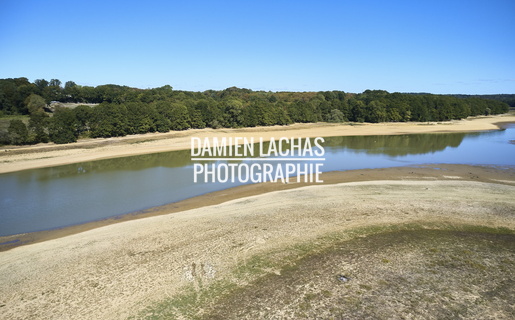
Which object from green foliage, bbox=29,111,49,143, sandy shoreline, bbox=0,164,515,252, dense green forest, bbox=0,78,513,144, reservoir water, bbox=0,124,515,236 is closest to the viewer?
sandy shoreline, bbox=0,164,515,252

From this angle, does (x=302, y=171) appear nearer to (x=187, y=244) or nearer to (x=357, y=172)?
(x=357, y=172)

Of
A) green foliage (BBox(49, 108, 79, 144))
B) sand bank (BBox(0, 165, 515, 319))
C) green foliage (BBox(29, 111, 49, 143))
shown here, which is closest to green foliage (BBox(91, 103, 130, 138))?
green foliage (BBox(49, 108, 79, 144))

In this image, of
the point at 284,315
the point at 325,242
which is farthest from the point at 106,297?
the point at 325,242

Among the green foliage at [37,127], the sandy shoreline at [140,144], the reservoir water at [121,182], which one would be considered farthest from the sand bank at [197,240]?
the green foliage at [37,127]

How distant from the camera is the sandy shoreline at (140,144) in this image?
91.2ft

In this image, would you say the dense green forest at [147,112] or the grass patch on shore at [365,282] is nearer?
the grass patch on shore at [365,282]

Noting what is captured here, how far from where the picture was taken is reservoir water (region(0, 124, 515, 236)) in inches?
584

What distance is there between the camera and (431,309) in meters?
7.16

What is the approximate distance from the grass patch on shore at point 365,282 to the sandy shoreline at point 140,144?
989 inches

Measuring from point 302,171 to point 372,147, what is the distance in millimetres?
16967

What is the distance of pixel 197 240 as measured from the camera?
1072 cm

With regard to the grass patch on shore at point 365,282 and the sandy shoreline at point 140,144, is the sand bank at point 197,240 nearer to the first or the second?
the grass patch on shore at point 365,282

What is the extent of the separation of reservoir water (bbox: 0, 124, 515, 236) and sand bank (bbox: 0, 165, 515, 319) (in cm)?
354

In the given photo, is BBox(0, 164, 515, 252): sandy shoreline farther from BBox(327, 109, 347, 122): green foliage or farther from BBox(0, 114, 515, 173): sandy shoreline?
BBox(327, 109, 347, 122): green foliage
